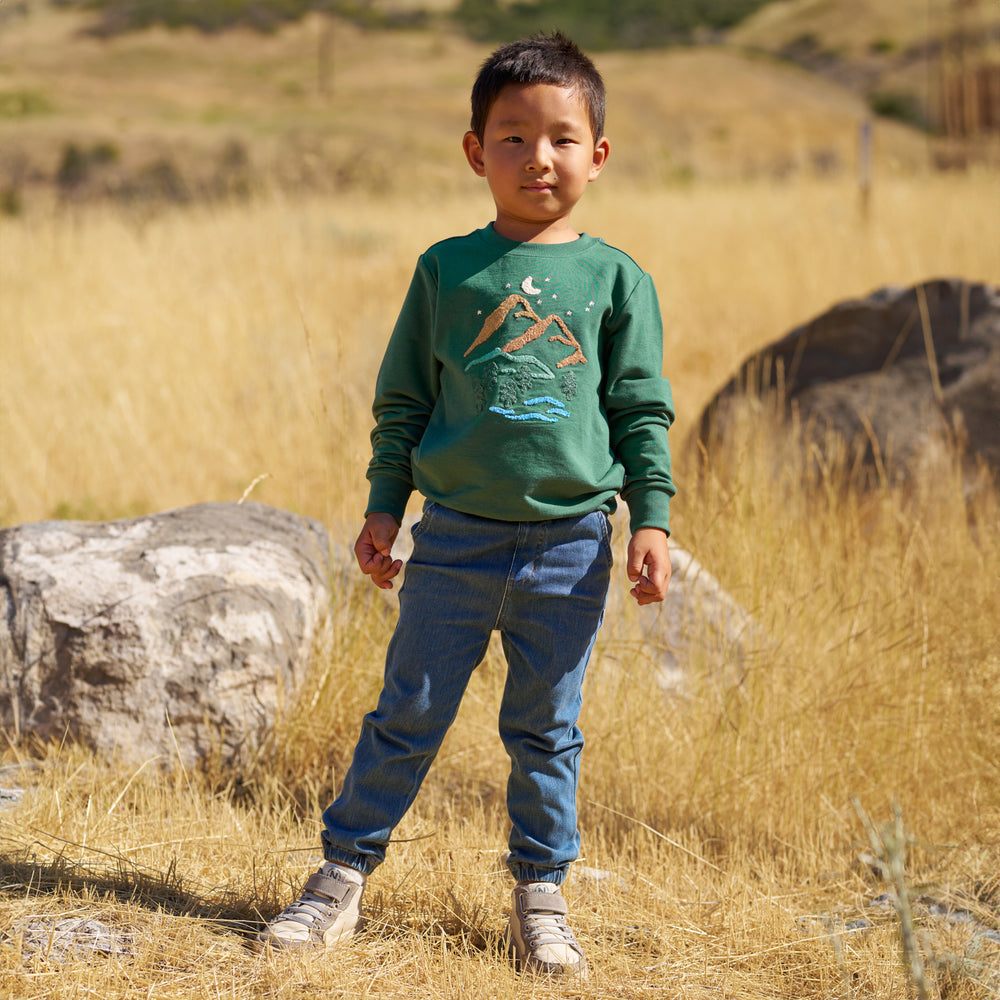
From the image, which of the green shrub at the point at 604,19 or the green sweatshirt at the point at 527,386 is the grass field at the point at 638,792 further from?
the green shrub at the point at 604,19

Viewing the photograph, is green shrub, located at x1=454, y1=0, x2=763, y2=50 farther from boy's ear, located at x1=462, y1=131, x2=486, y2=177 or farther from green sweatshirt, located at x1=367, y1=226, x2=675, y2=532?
green sweatshirt, located at x1=367, y1=226, x2=675, y2=532

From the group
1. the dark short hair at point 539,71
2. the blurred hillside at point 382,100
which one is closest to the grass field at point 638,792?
the dark short hair at point 539,71

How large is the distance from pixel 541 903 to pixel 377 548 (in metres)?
0.67

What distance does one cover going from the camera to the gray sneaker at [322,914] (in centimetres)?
165

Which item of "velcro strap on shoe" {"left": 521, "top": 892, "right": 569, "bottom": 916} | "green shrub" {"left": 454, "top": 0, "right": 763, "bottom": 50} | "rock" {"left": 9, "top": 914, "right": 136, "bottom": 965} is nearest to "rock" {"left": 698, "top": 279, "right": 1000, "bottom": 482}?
"velcro strap on shoe" {"left": 521, "top": 892, "right": 569, "bottom": 916}

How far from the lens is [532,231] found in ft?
5.57

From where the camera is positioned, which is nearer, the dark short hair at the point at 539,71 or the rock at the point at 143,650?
the dark short hair at the point at 539,71

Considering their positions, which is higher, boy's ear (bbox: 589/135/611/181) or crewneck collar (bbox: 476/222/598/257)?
boy's ear (bbox: 589/135/611/181)

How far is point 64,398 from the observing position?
5078 mm

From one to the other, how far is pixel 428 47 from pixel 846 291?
164 feet

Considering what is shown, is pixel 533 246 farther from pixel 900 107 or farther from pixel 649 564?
pixel 900 107

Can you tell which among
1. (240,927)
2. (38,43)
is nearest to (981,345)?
(240,927)

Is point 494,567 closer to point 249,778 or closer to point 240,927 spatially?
point 240,927

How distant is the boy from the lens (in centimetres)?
163
